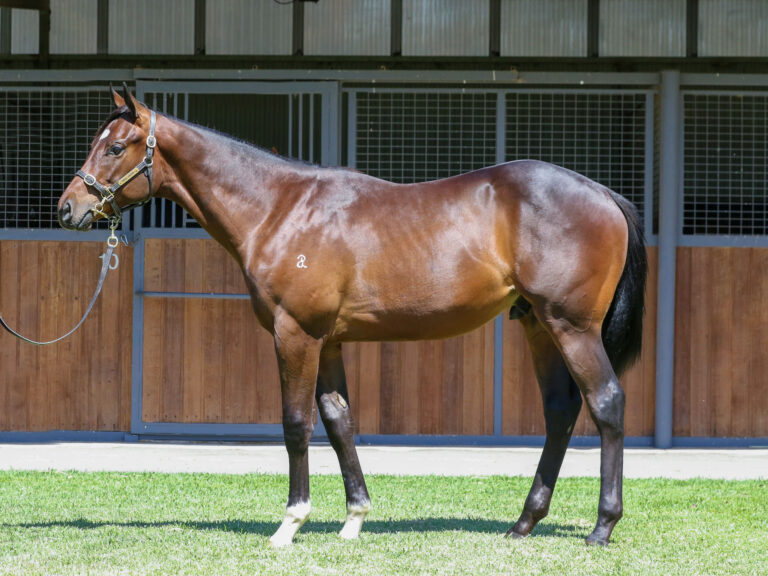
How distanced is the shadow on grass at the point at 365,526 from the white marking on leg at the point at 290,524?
11.1 inches

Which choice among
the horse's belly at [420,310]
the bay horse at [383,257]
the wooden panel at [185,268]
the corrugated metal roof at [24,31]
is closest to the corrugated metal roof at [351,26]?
the wooden panel at [185,268]

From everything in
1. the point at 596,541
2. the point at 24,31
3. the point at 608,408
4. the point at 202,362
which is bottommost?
the point at 596,541

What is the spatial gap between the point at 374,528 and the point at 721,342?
4378 mm

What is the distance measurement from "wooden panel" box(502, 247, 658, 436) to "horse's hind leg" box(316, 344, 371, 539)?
3.74 metres

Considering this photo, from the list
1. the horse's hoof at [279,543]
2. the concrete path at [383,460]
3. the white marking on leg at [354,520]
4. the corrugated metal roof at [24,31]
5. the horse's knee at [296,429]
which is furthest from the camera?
the corrugated metal roof at [24,31]

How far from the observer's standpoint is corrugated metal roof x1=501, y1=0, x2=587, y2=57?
900 centimetres

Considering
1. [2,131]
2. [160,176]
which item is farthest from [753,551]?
[2,131]

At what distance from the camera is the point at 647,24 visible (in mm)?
9008

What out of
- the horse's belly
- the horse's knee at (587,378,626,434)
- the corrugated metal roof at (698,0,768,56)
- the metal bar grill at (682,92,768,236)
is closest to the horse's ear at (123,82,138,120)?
the horse's belly

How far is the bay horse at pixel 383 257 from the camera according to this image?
483 centimetres

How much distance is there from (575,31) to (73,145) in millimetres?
4213

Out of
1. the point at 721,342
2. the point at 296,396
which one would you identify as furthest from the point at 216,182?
the point at 721,342

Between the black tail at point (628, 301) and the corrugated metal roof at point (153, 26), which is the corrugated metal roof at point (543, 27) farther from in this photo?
the black tail at point (628, 301)

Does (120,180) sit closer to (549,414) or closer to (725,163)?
(549,414)
